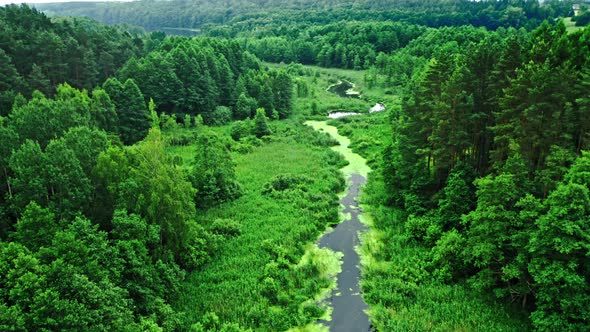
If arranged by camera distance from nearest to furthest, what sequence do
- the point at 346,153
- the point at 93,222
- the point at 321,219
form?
the point at 93,222, the point at 321,219, the point at 346,153

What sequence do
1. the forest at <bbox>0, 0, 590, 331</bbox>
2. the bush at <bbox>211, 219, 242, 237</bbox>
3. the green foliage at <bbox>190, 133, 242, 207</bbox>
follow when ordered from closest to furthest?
the forest at <bbox>0, 0, 590, 331</bbox>
the bush at <bbox>211, 219, 242, 237</bbox>
the green foliage at <bbox>190, 133, 242, 207</bbox>

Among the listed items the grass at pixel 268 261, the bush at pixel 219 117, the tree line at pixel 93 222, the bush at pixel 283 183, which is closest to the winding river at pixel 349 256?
the grass at pixel 268 261

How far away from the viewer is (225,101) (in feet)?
287

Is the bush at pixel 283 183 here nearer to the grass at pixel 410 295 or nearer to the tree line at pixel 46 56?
the grass at pixel 410 295

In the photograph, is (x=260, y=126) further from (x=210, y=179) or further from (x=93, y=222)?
(x=93, y=222)

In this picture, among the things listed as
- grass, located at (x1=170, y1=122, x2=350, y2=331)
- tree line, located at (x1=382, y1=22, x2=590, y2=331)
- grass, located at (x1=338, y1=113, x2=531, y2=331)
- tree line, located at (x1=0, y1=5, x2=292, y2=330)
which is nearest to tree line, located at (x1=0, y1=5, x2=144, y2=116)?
tree line, located at (x1=0, y1=5, x2=292, y2=330)

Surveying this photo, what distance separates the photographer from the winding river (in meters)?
28.9

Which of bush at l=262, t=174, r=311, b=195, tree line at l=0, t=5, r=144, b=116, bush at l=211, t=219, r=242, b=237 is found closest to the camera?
bush at l=211, t=219, r=242, b=237

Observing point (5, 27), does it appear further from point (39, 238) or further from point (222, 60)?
point (39, 238)

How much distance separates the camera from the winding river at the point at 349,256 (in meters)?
28.9

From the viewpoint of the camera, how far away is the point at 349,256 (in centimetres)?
3672

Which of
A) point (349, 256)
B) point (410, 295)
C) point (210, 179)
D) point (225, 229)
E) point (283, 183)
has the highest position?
point (210, 179)

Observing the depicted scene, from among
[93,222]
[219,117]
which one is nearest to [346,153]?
[219,117]

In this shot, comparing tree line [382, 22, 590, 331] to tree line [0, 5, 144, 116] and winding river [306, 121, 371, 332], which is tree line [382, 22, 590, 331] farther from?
tree line [0, 5, 144, 116]
